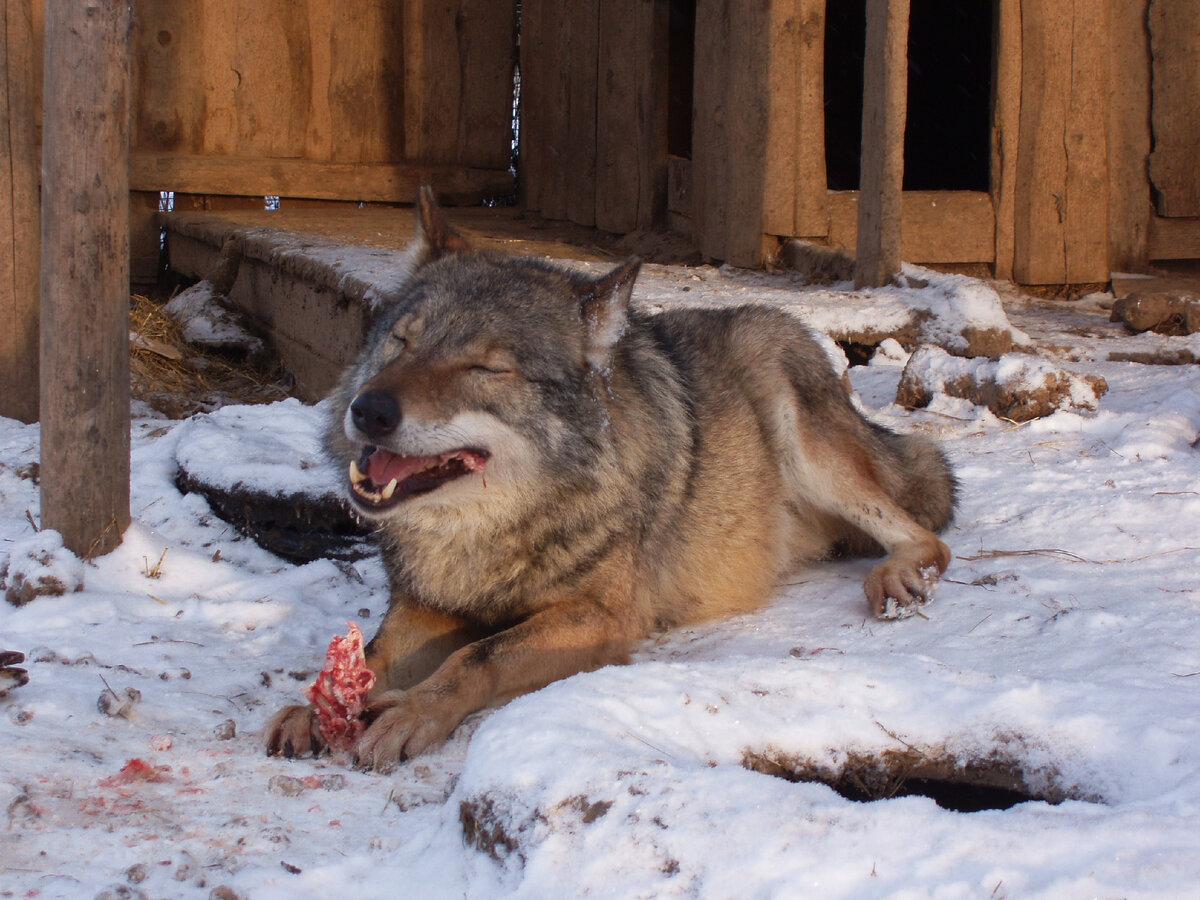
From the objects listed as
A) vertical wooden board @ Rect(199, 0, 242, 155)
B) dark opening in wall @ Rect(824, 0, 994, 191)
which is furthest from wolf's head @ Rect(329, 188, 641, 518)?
dark opening in wall @ Rect(824, 0, 994, 191)

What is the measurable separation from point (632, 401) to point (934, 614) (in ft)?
3.83

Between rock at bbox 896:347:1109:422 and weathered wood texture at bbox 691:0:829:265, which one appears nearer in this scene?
rock at bbox 896:347:1109:422

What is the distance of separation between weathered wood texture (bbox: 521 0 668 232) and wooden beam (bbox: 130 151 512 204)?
24.8 inches

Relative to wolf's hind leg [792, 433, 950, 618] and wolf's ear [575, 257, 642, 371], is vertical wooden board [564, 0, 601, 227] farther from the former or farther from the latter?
wolf's ear [575, 257, 642, 371]

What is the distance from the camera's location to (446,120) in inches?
426

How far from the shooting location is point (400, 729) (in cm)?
271

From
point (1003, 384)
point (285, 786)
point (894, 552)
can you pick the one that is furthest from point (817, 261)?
point (285, 786)

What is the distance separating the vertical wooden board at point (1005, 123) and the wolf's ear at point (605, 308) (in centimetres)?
575

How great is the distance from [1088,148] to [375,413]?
23.2ft

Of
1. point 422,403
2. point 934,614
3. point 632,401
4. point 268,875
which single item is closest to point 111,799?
point 268,875

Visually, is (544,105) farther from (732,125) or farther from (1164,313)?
(1164,313)

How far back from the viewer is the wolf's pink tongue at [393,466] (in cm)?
301

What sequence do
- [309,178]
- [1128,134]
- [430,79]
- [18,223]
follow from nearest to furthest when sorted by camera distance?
[18,223], [1128,134], [309,178], [430,79]

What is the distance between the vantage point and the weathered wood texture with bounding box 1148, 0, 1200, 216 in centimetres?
813
